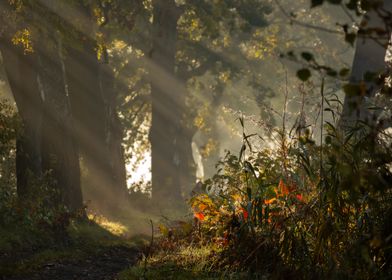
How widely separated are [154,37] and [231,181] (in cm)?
1809

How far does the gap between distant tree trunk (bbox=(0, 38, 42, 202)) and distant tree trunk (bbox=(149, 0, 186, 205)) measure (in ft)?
39.7

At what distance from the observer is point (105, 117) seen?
21.5 metres

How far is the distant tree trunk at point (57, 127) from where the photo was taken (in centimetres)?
1548

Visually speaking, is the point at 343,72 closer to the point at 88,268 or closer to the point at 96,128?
the point at 88,268

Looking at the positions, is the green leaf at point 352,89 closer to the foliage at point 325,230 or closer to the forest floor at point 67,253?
the foliage at point 325,230

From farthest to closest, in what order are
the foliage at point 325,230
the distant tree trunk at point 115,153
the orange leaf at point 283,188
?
the distant tree trunk at point 115,153, the orange leaf at point 283,188, the foliage at point 325,230

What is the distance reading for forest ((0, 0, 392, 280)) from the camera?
5465 millimetres

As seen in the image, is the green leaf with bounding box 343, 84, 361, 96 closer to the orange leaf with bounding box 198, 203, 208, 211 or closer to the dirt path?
the orange leaf with bounding box 198, 203, 208, 211

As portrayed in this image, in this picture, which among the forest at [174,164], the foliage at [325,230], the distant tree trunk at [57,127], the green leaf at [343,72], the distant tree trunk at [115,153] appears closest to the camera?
the green leaf at [343,72]

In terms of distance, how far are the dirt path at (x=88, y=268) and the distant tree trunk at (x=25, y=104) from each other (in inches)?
107

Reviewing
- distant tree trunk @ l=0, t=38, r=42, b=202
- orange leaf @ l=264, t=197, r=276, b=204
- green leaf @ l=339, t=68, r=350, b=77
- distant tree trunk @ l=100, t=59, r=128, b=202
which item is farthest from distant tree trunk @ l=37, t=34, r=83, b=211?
green leaf @ l=339, t=68, r=350, b=77

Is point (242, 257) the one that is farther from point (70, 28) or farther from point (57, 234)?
point (70, 28)

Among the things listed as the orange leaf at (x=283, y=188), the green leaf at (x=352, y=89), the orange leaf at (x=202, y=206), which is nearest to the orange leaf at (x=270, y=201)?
the orange leaf at (x=283, y=188)

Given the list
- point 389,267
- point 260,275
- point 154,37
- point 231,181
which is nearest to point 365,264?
point 389,267
